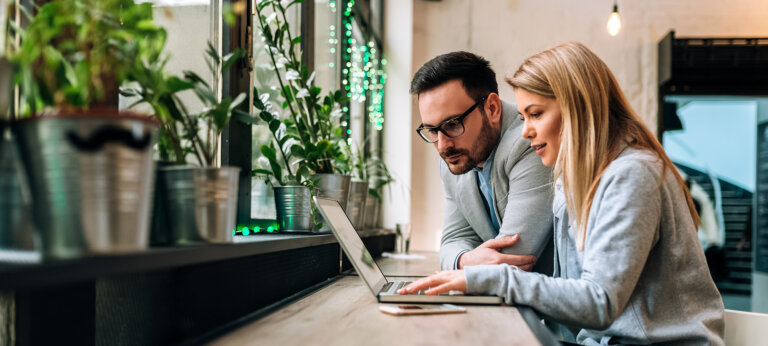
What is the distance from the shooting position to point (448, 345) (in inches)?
35.3

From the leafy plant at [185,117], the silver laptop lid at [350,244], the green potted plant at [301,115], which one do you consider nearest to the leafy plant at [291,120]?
the green potted plant at [301,115]

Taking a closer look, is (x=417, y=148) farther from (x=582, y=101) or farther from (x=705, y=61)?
(x=582, y=101)

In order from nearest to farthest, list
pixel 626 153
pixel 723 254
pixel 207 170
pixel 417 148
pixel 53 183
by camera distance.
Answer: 1. pixel 53 183
2. pixel 207 170
3. pixel 626 153
4. pixel 723 254
5. pixel 417 148

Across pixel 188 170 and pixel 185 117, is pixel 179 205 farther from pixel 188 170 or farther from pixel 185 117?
pixel 185 117

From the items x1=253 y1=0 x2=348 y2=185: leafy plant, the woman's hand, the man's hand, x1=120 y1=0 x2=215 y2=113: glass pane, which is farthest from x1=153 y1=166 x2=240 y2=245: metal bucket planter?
the man's hand

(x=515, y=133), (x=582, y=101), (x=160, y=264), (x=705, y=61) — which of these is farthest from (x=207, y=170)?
(x=705, y=61)

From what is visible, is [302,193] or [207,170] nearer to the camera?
[207,170]

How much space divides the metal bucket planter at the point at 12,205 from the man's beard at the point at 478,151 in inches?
58.2

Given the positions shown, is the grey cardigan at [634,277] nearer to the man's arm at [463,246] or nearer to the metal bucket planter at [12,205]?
the man's arm at [463,246]

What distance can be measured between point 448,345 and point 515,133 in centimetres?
112

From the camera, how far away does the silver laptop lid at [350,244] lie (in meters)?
1.27

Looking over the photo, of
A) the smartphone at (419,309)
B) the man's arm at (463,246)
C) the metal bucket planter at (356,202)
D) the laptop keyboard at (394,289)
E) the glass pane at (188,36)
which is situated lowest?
the laptop keyboard at (394,289)

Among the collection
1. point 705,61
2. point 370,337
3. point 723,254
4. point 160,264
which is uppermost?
point 705,61

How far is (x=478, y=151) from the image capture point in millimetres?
1980
